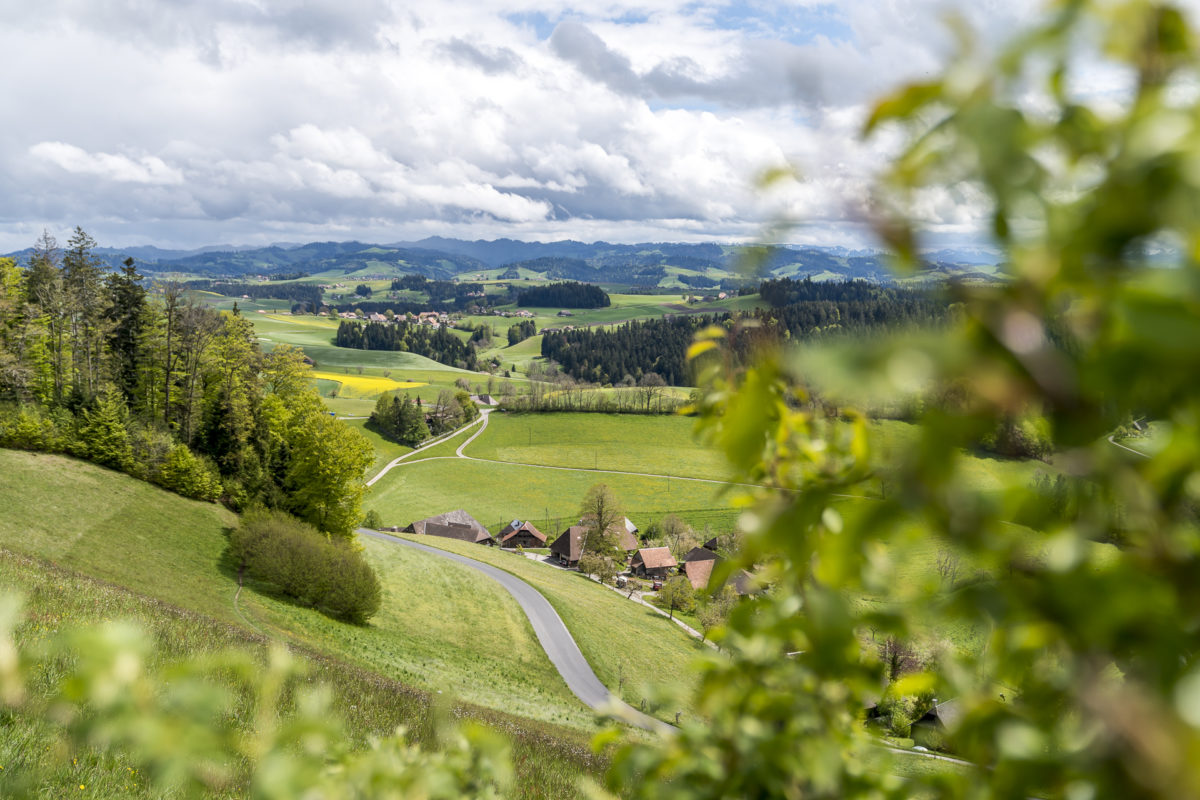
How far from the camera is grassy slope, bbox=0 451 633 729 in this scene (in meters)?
25.8

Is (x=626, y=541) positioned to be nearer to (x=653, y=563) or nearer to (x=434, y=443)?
(x=653, y=563)

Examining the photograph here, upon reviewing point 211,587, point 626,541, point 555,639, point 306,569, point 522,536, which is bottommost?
point 522,536

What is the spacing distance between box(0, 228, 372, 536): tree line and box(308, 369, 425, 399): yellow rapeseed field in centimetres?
9599

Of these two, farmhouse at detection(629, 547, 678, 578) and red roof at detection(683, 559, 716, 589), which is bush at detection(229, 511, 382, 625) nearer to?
red roof at detection(683, 559, 716, 589)

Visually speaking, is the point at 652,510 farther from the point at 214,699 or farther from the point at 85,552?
the point at 214,699

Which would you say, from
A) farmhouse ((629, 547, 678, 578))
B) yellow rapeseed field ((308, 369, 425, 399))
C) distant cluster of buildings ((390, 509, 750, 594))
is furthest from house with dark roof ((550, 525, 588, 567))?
yellow rapeseed field ((308, 369, 425, 399))

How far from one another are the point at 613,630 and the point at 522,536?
137ft

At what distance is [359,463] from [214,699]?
38.0 metres

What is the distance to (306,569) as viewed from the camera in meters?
31.0

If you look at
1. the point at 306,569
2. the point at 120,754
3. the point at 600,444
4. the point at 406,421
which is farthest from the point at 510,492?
the point at 120,754

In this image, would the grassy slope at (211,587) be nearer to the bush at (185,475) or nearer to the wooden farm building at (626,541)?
the bush at (185,475)

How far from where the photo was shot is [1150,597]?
760mm

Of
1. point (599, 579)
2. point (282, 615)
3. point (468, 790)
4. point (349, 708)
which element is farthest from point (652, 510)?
point (468, 790)

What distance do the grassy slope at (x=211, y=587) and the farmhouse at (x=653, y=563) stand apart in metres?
37.3
